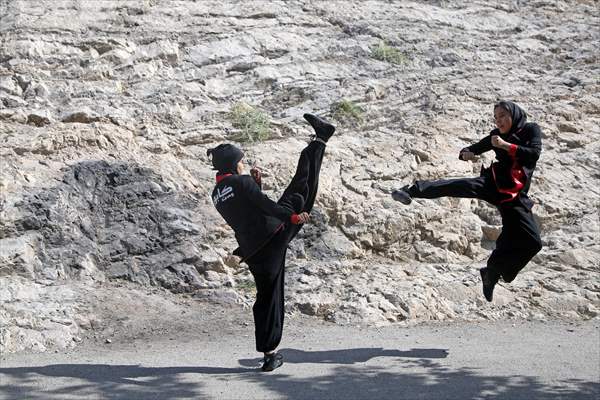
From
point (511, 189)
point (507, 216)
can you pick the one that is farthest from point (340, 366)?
point (511, 189)

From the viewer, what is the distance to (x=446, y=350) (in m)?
5.84

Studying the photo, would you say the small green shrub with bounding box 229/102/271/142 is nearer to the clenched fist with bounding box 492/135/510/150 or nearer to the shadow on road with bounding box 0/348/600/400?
the shadow on road with bounding box 0/348/600/400

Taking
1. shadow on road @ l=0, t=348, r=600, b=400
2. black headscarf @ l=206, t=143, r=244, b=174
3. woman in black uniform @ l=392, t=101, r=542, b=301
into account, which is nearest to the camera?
shadow on road @ l=0, t=348, r=600, b=400

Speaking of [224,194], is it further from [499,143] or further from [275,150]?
Answer: [275,150]

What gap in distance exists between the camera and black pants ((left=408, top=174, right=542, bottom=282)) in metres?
5.51

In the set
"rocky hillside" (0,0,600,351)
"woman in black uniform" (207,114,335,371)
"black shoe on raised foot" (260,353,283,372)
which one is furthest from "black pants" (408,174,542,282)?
"black shoe on raised foot" (260,353,283,372)

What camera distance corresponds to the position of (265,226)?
519 cm

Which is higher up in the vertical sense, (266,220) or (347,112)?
(347,112)

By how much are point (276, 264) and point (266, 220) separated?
14.4 inches

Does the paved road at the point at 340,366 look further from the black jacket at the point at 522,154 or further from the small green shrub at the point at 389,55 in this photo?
the small green shrub at the point at 389,55

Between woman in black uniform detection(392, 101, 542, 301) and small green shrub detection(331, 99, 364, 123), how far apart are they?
454 cm

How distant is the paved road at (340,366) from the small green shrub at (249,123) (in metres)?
3.40

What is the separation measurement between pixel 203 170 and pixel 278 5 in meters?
5.50

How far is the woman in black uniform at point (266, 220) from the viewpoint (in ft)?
17.0
